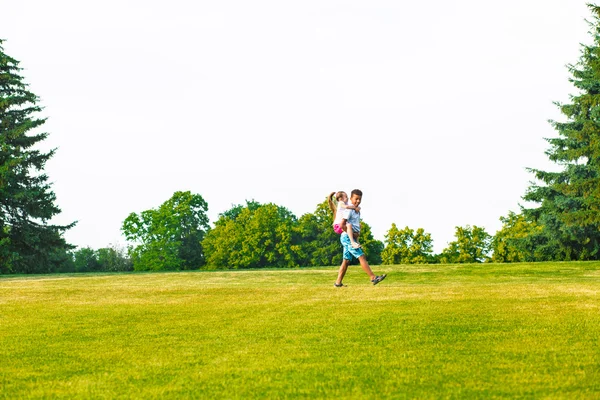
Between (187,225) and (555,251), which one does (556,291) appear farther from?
(187,225)

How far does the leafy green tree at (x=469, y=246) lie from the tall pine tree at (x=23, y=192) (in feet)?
170

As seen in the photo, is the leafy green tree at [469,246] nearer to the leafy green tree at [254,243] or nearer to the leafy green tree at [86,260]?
the leafy green tree at [254,243]

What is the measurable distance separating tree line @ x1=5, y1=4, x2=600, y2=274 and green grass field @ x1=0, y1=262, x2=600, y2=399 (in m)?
26.1

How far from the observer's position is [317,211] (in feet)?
Answer: 275

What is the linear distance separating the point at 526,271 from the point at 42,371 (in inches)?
851

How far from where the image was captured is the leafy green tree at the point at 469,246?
277ft

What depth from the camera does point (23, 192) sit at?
43.7 metres

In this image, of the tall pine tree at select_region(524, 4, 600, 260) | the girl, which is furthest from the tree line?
the girl

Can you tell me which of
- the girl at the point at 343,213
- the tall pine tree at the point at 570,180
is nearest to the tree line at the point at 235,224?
the tall pine tree at the point at 570,180

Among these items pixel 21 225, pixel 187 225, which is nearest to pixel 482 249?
pixel 187 225

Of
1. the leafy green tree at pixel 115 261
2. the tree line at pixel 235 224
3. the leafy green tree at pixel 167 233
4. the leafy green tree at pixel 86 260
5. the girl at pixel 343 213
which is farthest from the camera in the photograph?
the leafy green tree at pixel 86 260

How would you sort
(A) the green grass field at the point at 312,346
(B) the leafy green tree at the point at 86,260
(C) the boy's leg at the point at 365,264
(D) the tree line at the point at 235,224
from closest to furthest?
(A) the green grass field at the point at 312,346
(C) the boy's leg at the point at 365,264
(D) the tree line at the point at 235,224
(B) the leafy green tree at the point at 86,260

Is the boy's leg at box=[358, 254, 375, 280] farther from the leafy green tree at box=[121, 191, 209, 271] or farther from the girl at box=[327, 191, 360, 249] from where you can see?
the leafy green tree at box=[121, 191, 209, 271]

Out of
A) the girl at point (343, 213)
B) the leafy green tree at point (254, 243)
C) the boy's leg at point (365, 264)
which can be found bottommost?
the boy's leg at point (365, 264)
